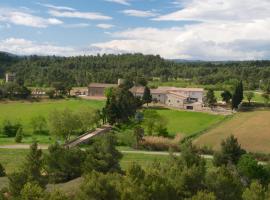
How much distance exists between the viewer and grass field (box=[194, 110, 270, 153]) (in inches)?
2061

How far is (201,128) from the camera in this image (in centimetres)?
6253

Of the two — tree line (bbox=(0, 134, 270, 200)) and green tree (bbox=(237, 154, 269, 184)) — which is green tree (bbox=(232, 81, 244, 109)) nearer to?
tree line (bbox=(0, 134, 270, 200))

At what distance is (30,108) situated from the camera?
81.6 metres

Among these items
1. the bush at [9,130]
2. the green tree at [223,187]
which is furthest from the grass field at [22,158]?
the green tree at [223,187]

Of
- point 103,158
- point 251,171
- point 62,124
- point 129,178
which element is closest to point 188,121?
point 62,124

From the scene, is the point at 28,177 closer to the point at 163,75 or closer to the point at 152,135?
the point at 152,135

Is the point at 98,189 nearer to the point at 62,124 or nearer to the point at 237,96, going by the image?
the point at 62,124

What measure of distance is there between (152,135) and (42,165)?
27.6m

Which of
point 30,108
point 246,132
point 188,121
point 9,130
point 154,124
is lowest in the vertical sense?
point 9,130

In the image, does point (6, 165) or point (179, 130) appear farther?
point (179, 130)

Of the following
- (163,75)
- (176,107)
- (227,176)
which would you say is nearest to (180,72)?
(163,75)

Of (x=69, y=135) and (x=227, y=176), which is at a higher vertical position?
(x=227, y=176)

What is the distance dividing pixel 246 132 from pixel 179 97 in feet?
96.8

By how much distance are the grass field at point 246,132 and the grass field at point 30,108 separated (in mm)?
20045
